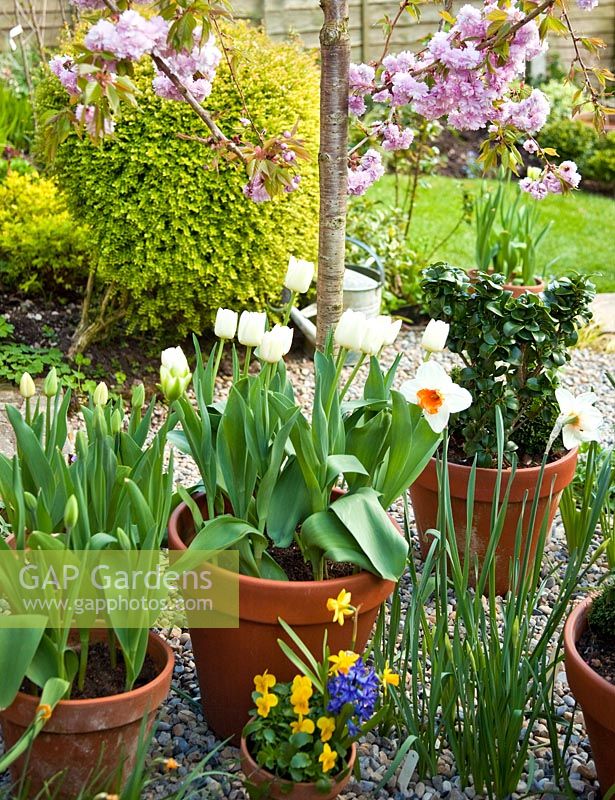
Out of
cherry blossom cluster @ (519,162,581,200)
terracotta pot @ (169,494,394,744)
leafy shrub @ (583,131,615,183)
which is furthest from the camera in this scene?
leafy shrub @ (583,131,615,183)

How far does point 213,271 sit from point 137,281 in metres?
0.30

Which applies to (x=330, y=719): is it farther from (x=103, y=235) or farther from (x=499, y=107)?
(x=103, y=235)

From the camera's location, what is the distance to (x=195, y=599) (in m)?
1.94

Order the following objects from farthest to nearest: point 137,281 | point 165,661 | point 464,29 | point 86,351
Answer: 1. point 86,351
2. point 137,281
3. point 464,29
4. point 165,661

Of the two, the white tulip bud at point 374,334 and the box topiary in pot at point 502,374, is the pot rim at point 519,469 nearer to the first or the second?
the box topiary in pot at point 502,374

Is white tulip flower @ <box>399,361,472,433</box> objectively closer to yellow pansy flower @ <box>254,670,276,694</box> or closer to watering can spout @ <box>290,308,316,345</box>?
yellow pansy flower @ <box>254,670,276,694</box>

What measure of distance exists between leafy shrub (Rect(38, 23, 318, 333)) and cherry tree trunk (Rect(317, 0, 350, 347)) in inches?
48.2

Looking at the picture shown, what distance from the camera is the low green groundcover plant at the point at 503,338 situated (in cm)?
257

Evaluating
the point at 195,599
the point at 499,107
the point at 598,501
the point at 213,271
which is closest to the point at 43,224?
the point at 213,271

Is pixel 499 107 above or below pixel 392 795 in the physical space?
above

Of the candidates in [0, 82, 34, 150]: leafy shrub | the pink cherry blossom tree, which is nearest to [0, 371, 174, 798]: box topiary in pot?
the pink cherry blossom tree

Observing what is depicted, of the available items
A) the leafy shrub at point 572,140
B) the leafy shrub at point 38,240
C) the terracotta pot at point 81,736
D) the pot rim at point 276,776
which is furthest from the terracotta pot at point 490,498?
the leafy shrub at point 572,140

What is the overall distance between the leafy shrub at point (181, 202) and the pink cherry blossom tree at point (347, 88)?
1.08m

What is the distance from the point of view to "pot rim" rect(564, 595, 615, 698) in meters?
1.76
